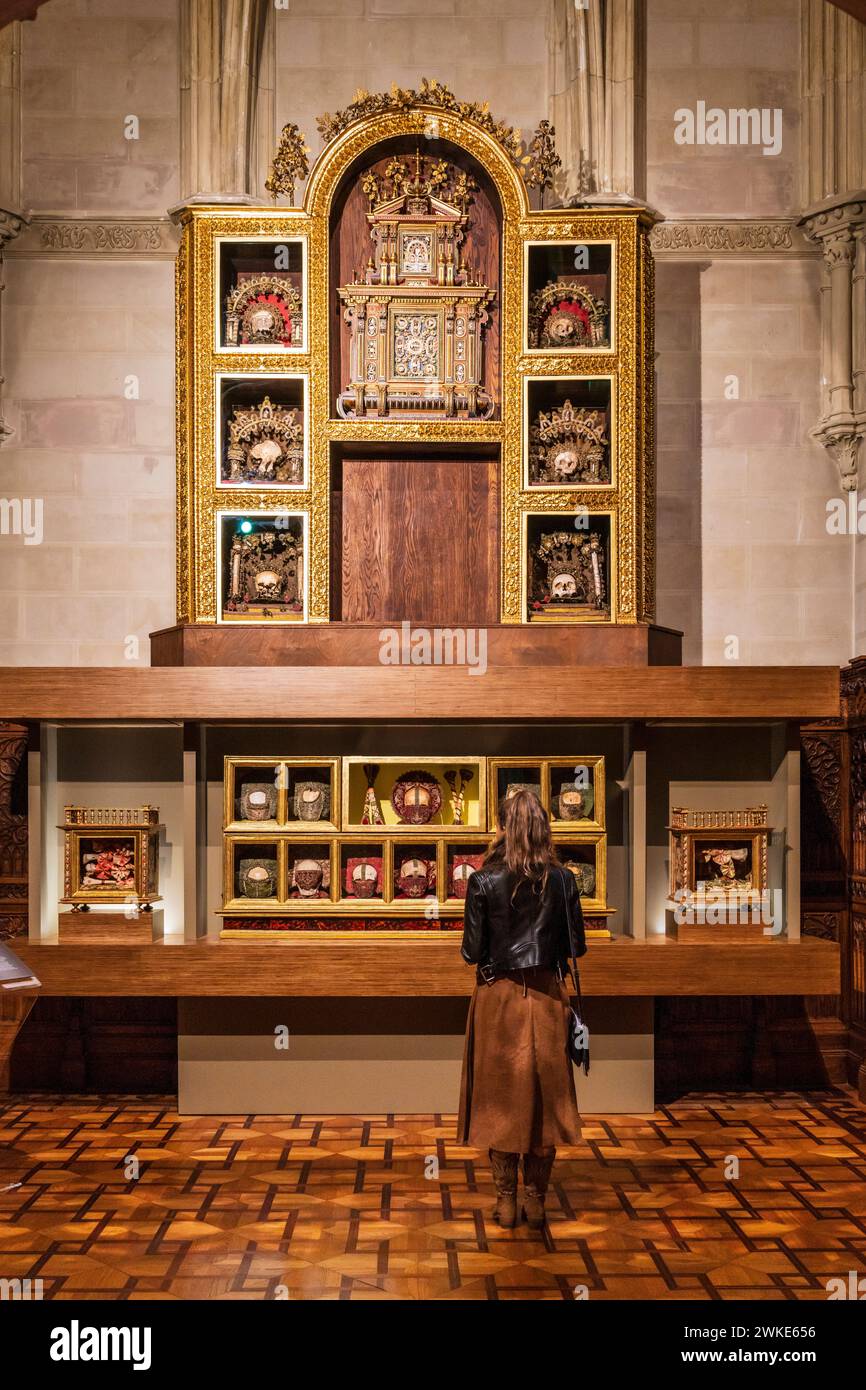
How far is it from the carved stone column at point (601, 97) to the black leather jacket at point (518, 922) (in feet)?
15.9

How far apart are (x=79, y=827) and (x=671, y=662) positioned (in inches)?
128

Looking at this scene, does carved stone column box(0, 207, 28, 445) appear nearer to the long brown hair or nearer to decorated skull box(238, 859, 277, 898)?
decorated skull box(238, 859, 277, 898)

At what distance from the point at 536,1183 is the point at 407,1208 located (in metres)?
0.58

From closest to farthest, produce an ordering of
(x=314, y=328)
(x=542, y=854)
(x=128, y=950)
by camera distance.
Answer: (x=542, y=854), (x=128, y=950), (x=314, y=328)

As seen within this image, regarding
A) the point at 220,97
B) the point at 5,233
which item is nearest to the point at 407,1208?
the point at 5,233

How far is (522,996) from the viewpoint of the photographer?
459cm

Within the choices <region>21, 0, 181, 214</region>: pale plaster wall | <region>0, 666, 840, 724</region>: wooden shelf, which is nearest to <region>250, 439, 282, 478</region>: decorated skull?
<region>0, 666, 840, 724</region>: wooden shelf

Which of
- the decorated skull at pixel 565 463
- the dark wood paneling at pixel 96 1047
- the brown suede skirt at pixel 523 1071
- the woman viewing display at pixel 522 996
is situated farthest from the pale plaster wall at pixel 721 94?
the dark wood paneling at pixel 96 1047

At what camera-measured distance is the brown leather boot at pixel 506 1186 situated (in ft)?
15.4

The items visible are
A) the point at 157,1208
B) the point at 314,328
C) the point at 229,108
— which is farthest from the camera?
the point at 229,108

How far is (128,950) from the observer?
6227mm

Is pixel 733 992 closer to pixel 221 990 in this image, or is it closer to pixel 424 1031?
pixel 424 1031

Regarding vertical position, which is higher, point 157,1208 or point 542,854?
point 542,854

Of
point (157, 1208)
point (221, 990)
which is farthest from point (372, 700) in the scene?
point (157, 1208)
